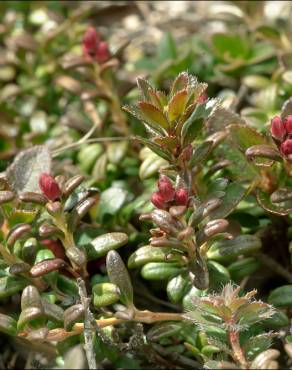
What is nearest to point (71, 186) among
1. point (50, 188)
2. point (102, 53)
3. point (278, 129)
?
point (50, 188)

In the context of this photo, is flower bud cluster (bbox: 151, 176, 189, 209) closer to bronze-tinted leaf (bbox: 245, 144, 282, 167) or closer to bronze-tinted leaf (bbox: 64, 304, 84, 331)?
bronze-tinted leaf (bbox: 245, 144, 282, 167)

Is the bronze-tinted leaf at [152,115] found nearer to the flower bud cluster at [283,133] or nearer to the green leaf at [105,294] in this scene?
the flower bud cluster at [283,133]

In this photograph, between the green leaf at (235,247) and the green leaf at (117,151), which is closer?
the green leaf at (235,247)

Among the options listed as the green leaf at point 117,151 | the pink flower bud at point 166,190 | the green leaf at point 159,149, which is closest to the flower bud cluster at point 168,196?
the pink flower bud at point 166,190

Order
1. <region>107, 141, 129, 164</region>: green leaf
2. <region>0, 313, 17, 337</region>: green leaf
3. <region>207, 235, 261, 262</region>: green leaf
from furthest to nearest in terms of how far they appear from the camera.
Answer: <region>107, 141, 129, 164</region>: green leaf, <region>207, 235, 261, 262</region>: green leaf, <region>0, 313, 17, 337</region>: green leaf

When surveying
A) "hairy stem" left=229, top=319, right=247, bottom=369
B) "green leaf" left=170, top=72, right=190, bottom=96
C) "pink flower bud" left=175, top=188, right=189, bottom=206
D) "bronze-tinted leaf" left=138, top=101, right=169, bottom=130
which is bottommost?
"hairy stem" left=229, top=319, right=247, bottom=369

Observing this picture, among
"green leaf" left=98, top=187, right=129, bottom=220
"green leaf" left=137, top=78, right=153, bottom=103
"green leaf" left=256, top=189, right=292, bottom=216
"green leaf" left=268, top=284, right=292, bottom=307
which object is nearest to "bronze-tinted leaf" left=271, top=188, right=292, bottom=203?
"green leaf" left=256, top=189, right=292, bottom=216
